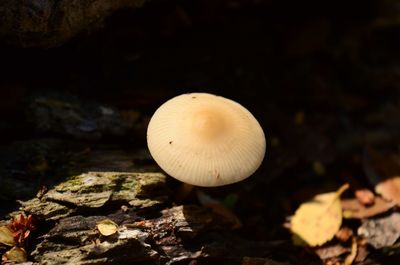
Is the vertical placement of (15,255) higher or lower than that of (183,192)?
lower

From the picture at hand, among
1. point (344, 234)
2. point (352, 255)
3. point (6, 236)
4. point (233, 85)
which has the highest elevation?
point (233, 85)

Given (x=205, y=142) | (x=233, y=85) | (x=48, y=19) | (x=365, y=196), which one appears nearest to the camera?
(x=205, y=142)

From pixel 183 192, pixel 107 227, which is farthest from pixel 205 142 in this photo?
pixel 107 227

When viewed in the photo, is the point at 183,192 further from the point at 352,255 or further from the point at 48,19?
the point at 48,19

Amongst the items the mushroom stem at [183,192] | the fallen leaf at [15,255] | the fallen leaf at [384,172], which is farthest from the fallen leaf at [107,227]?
the fallen leaf at [384,172]

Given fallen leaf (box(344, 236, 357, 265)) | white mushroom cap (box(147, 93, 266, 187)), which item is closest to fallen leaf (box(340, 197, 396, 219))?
fallen leaf (box(344, 236, 357, 265))

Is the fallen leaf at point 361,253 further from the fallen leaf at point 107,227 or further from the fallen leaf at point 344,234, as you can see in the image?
the fallen leaf at point 107,227

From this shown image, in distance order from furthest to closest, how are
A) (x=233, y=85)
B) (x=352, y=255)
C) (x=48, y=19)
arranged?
1. (x=233, y=85)
2. (x=352, y=255)
3. (x=48, y=19)
